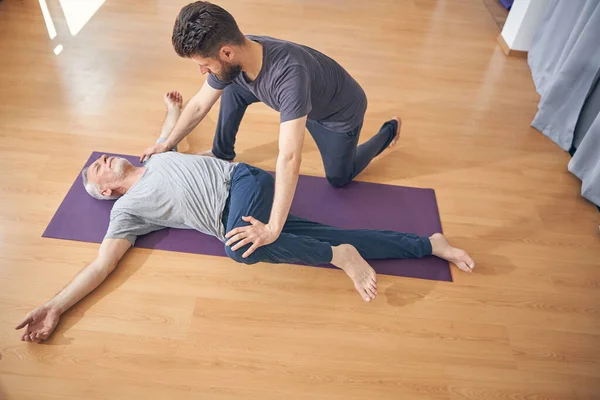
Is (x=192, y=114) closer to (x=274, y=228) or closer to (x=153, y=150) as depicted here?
(x=153, y=150)

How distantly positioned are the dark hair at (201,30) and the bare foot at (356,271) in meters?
0.84

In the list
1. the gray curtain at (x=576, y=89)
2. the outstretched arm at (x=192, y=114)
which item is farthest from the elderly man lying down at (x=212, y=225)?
the gray curtain at (x=576, y=89)

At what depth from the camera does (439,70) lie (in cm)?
310

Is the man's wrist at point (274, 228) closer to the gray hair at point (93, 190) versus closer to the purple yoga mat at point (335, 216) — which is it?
the purple yoga mat at point (335, 216)

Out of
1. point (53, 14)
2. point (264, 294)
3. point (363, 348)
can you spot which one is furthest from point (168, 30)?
point (363, 348)

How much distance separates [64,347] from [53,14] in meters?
2.61

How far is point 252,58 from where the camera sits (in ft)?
4.89

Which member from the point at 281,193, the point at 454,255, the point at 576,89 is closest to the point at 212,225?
the point at 281,193

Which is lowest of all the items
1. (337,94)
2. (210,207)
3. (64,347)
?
(64,347)

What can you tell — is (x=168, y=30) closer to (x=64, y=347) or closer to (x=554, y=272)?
(x=64, y=347)

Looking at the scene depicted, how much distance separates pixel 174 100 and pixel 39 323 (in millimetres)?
1314

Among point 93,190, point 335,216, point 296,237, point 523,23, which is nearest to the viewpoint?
point 296,237

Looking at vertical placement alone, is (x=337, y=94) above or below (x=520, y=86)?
above

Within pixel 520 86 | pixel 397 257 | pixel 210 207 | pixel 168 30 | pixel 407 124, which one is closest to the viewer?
pixel 210 207
